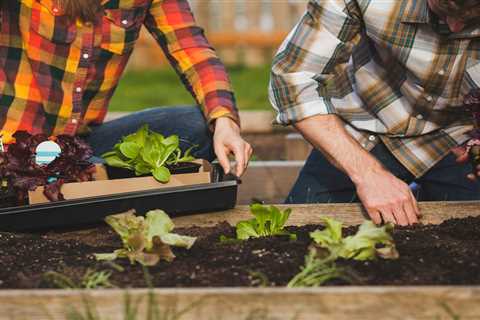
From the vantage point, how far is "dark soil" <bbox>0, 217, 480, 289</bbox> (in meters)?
2.12

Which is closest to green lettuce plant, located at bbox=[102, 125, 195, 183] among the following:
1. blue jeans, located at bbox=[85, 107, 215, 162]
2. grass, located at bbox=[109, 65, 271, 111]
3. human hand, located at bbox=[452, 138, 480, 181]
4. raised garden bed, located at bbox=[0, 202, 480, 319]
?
raised garden bed, located at bbox=[0, 202, 480, 319]

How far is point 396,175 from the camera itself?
3.33m

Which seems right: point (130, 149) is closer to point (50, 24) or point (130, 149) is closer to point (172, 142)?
point (172, 142)

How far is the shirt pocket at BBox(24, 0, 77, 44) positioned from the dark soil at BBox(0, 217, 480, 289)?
77 centimetres

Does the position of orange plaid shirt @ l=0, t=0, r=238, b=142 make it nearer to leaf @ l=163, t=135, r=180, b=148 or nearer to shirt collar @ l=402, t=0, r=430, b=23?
leaf @ l=163, t=135, r=180, b=148

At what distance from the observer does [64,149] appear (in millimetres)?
2848

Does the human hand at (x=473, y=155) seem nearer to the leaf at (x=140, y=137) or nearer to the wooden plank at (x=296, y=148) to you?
the leaf at (x=140, y=137)

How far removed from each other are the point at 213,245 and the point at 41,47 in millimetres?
1095

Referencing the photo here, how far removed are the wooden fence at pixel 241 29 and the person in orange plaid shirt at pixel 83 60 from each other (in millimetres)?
8305

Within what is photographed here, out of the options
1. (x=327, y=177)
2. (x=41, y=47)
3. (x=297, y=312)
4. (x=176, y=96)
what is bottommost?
(x=176, y=96)

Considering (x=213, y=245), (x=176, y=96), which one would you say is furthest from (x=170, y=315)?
(x=176, y=96)

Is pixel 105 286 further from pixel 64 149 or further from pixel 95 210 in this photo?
pixel 64 149

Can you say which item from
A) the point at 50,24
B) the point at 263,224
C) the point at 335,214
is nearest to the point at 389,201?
the point at 335,214

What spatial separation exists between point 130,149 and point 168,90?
582 cm
